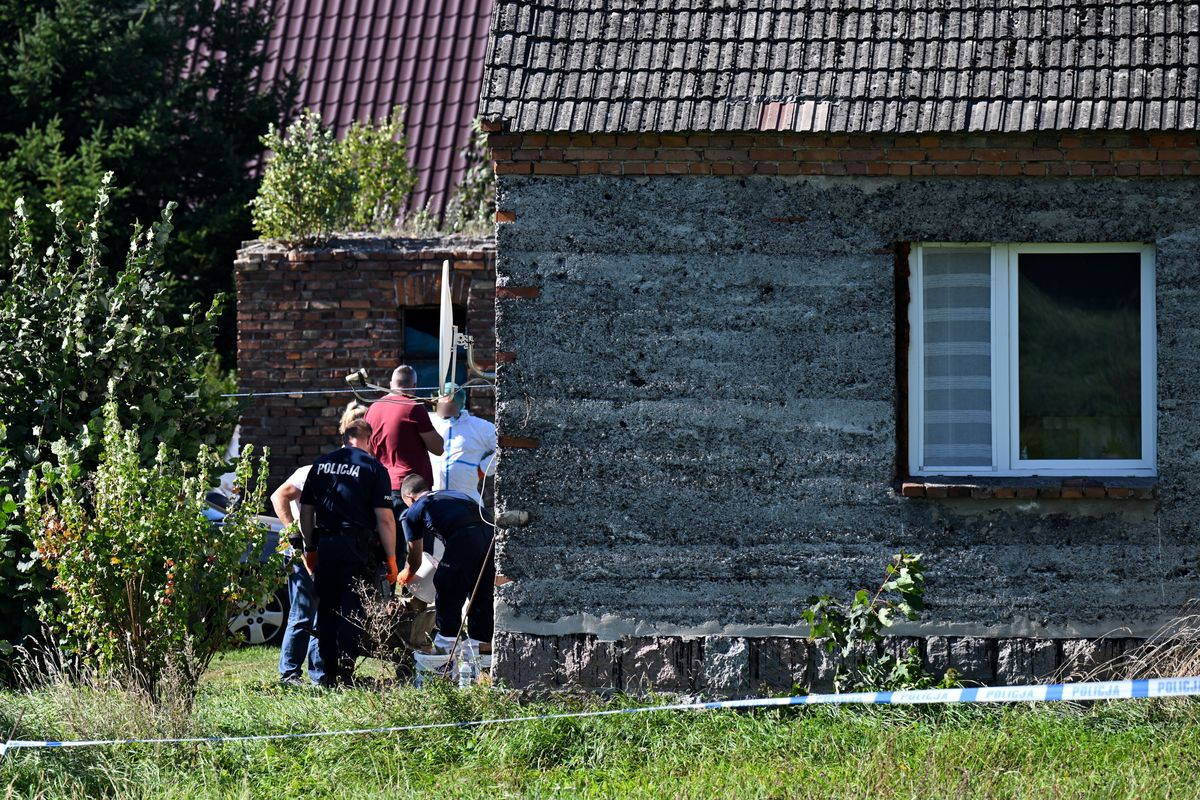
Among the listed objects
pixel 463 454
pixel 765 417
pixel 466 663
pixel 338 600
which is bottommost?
pixel 466 663

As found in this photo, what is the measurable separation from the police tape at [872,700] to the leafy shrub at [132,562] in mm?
479

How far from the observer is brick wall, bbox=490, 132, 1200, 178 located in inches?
295

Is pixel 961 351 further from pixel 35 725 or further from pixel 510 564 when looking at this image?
pixel 35 725

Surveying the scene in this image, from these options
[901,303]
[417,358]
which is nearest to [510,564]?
[901,303]

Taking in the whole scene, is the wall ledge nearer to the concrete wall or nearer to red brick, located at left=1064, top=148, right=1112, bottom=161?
the concrete wall

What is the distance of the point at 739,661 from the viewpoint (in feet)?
25.2

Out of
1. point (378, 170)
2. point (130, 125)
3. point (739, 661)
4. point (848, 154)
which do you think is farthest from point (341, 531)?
point (130, 125)

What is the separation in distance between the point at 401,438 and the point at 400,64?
33.0 ft

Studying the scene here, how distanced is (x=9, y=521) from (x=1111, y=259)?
6.28 metres

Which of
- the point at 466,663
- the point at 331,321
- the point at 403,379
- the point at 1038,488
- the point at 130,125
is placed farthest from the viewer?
the point at 130,125

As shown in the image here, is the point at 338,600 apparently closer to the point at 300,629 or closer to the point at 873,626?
the point at 300,629

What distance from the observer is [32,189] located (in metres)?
14.1

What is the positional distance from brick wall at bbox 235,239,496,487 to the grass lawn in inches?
206

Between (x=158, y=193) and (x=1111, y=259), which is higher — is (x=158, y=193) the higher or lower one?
the higher one
